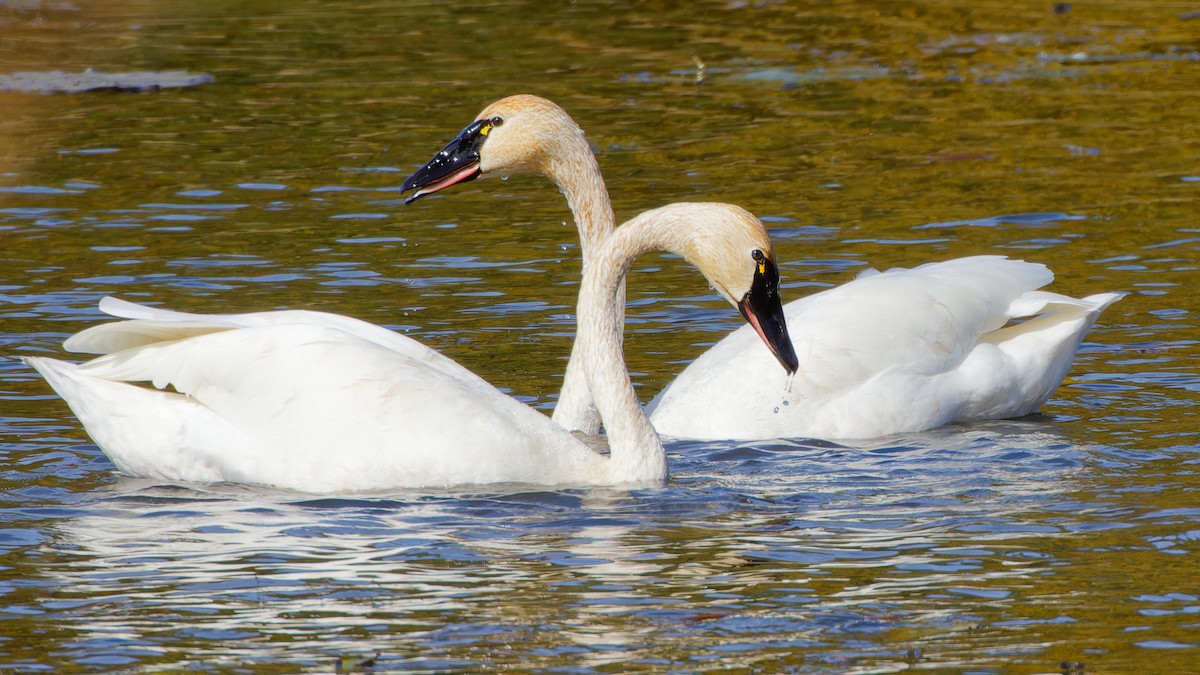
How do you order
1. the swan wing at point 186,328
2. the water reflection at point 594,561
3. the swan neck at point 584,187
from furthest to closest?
the swan neck at point 584,187 → the swan wing at point 186,328 → the water reflection at point 594,561

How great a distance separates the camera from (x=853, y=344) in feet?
28.4

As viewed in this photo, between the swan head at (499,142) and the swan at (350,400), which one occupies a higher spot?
the swan head at (499,142)

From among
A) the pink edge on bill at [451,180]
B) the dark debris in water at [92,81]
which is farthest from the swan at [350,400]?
the dark debris in water at [92,81]

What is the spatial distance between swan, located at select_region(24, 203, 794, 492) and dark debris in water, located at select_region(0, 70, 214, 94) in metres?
9.76

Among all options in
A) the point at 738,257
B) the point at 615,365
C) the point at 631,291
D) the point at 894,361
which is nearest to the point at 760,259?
the point at 738,257

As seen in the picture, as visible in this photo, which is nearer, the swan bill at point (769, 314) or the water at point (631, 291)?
the water at point (631, 291)

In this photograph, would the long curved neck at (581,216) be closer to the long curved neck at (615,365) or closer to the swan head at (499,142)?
the swan head at (499,142)

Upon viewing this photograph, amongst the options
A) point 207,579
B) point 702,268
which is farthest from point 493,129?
point 207,579

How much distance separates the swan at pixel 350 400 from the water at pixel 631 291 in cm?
16

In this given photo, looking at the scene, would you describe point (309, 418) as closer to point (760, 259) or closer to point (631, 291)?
point (760, 259)

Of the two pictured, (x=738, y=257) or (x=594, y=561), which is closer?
(x=594, y=561)

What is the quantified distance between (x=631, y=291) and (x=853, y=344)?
2.89 meters

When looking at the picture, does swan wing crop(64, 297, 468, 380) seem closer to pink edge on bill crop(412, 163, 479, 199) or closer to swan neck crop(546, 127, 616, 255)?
pink edge on bill crop(412, 163, 479, 199)

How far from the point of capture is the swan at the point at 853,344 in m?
8.52
